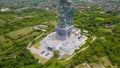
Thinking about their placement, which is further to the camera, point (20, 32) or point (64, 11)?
point (20, 32)

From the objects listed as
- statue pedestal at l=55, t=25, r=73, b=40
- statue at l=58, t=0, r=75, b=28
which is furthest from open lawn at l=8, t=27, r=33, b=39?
statue at l=58, t=0, r=75, b=28

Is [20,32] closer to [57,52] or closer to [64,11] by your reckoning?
[64,11]

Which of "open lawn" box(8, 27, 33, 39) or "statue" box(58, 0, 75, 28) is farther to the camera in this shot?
"open lawn" box(8, 27, 33, 39)

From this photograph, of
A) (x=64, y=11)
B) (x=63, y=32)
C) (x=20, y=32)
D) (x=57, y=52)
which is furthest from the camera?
(x=20, y=32)

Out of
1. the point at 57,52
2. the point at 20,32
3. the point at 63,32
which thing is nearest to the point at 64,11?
the point at 63,32

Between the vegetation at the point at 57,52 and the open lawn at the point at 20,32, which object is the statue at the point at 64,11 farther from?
the open lawn at the point at 20,32

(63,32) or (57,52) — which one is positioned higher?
(63,32)

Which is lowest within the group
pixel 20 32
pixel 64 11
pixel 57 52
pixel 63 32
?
pixel 20 32

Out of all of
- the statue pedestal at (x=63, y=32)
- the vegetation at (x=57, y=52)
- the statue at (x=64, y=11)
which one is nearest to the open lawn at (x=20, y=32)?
the vegetation at (x=57, y=52)

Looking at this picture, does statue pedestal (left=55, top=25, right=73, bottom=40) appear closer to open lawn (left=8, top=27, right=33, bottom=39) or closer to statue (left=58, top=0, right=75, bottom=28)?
statue (left=58, top=0, right=75, bottom=28)
